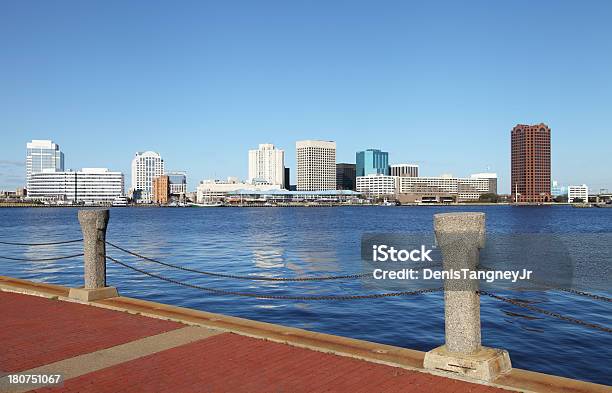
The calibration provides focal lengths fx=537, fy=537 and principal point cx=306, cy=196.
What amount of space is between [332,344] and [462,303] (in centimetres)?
210

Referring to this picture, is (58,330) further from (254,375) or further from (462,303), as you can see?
(462,303)

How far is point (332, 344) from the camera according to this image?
788cm

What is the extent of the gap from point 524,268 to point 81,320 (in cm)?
2837

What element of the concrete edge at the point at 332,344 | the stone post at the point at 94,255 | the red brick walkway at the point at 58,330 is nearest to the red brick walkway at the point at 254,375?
the concrete edge at the point at 332,344

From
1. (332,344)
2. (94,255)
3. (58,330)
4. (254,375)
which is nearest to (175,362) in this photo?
(254,375)

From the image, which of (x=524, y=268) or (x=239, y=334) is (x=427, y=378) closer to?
(x=239, y=334)

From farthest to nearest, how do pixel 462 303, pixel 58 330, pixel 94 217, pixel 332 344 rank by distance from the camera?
pixel 94 217, pixel 58 330, pixel 332 344, pixel 462 303

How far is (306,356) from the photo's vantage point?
7363mm

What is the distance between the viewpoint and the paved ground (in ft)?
20.6

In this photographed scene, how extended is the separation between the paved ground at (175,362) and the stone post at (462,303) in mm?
308

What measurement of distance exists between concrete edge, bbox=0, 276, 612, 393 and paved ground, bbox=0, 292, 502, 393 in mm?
168

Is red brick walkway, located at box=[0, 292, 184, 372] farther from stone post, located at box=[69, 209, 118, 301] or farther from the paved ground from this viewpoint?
stone post, located at box=[69, 209, 118, 301]

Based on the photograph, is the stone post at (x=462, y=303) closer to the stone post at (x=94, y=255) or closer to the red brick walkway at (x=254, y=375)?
the red brick walkway at (x=254, y=375)

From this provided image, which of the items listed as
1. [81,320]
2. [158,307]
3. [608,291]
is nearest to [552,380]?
[158,307]
